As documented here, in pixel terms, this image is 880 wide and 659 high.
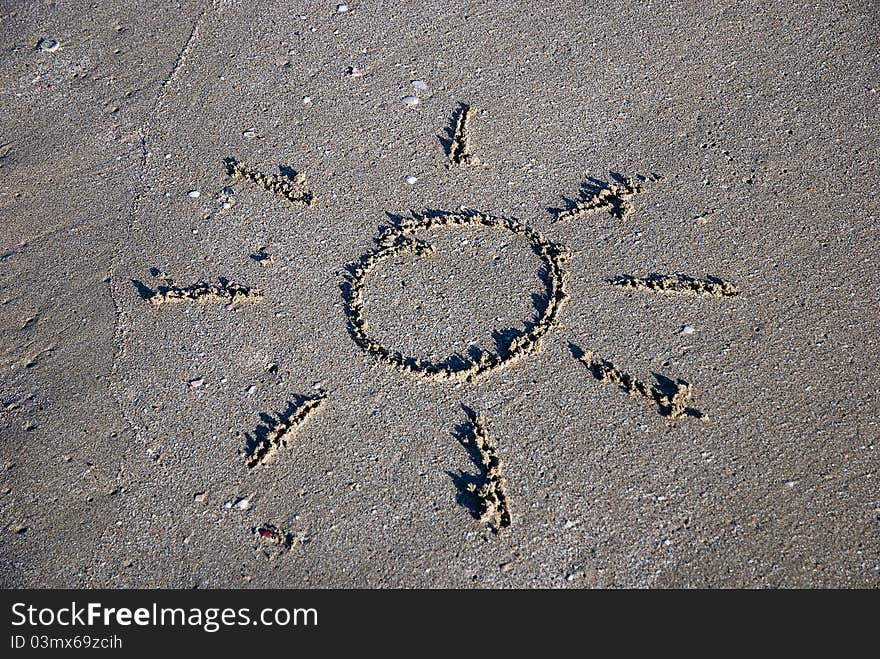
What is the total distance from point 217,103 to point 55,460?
178 cm

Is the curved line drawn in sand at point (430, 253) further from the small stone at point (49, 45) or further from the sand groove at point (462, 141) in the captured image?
the small stone at point (49, 45)

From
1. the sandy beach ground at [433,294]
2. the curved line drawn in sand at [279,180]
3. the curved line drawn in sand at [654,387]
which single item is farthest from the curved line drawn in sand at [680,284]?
the curved line drawn in sand at [279,180]

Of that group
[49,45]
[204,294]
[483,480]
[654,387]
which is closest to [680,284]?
[654,387]

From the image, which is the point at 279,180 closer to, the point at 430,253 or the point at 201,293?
the point at 201,293

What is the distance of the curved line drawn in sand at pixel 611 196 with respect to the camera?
3.21 metres

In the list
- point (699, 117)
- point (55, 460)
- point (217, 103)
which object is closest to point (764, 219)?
point (699, 117)

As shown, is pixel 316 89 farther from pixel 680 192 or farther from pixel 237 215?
pixel 680 192

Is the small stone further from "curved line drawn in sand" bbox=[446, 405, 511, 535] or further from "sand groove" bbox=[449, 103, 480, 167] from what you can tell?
"curved line drawn in sand" bbox=[446, 405, 511, 535]

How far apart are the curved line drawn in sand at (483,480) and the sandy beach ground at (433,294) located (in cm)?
2

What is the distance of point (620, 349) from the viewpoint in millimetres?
2838

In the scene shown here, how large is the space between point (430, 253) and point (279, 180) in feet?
2.46

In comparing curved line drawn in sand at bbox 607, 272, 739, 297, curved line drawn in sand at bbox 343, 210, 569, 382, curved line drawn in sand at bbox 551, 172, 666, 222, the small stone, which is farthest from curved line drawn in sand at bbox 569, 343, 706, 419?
the small stone

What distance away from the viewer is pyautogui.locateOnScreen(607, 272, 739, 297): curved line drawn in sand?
298 centimetres

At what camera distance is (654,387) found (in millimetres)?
2746
